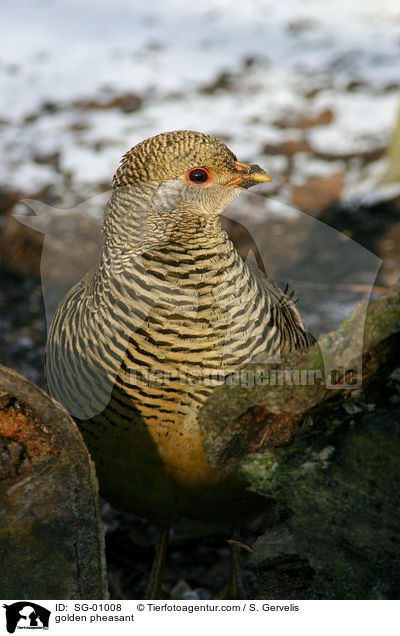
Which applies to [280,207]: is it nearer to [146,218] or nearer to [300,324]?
[300,324]

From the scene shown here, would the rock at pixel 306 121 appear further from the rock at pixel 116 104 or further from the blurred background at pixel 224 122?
the rock at pixel 116 104

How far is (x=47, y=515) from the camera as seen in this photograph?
2.06 m

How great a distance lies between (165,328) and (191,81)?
6187 millimetres

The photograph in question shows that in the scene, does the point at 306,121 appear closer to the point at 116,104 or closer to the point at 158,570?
the point at 116,104

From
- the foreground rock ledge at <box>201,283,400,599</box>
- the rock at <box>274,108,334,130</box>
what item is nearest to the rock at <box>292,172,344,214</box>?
the rock at <box>274,108,334,130</box>

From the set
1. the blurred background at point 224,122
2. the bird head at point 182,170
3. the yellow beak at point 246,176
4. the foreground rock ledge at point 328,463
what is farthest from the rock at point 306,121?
the foreground rock ledge at point 328,463

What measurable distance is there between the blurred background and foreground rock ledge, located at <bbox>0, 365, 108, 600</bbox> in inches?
58.6

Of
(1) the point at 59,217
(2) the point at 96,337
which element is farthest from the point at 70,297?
(1) the point at 59,217

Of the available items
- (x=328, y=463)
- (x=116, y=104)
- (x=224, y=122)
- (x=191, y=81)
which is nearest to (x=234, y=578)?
(x=328, y=463)

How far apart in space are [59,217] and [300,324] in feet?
12.2
